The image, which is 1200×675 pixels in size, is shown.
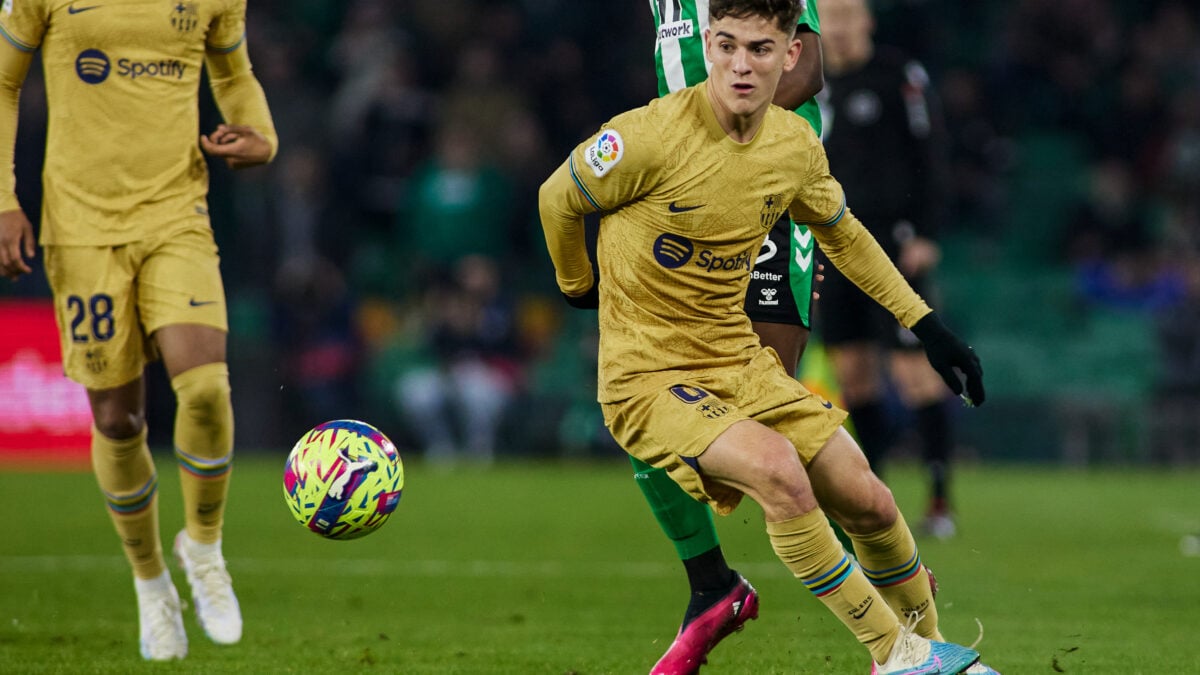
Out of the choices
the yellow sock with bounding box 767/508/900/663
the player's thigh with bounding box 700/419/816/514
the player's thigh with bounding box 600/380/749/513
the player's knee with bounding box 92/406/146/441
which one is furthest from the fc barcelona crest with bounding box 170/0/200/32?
the yellow sock with bounding box 767/508/900/663

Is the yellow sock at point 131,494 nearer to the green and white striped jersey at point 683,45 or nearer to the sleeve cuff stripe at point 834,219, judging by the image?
the green and white striped jersey at point 683,45

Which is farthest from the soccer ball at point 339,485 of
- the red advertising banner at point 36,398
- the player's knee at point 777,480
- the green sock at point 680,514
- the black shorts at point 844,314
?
the red advertising banner at point 36,398

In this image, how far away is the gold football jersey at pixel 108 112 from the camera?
565 centimetres

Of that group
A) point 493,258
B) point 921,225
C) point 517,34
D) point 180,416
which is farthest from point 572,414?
point 180,416

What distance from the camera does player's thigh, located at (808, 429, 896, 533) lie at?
14.7ft

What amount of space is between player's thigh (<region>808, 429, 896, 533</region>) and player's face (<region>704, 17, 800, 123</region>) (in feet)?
3.11

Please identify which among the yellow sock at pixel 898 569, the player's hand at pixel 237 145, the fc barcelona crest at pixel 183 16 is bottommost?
the yellow sock at pixel 898 569

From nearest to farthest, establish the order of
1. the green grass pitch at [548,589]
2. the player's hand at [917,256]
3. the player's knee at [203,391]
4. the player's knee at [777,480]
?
1. the player's knee at [777,480]
2. the green grass pitch at [548,589]
3. the player's knee at [203,391]
4. the player's hand at [917,256]

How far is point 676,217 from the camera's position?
14.7 ft

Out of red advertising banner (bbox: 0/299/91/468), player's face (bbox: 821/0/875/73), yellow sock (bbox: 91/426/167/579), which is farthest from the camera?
red advertising banner (bbox: 0/299/91/468)

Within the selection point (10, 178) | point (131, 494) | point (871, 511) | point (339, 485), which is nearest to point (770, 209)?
point (871, 511)

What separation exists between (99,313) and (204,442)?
1.87ft

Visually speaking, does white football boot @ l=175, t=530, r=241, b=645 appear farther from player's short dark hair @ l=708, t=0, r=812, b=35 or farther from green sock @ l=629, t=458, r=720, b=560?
player's short dark hair @ l=708, t=0, r=812, b=35

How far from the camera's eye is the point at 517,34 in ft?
57.1
